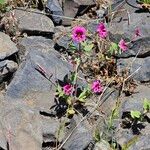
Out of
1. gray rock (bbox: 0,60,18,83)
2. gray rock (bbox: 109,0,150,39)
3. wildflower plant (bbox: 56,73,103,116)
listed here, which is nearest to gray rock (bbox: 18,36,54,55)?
gray rock (bbox: 0,60,18,83)

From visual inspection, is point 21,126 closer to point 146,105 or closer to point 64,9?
point 146,105

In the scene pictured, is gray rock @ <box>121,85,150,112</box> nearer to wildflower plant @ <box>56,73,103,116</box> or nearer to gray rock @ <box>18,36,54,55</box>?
wildflower plant @ <box>56,73,103,116</box>

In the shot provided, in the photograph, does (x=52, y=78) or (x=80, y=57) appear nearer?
(x=80, y=57)

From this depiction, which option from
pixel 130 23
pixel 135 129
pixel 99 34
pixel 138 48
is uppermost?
pixel 99 34

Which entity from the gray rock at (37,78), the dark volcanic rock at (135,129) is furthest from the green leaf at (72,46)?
the dark volcanic rock at (135,129)

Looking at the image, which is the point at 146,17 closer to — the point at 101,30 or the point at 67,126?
the point at 101,30

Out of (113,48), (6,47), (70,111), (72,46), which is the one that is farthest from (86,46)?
(6,47)
